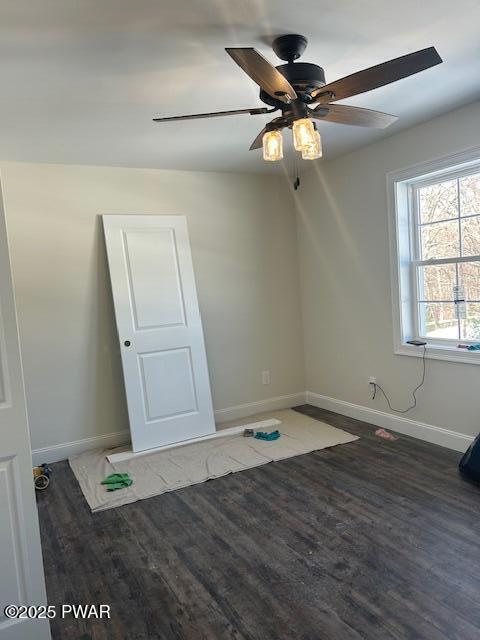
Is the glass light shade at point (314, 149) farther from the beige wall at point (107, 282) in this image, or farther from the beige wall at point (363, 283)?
the beige wall at point (107, 282)

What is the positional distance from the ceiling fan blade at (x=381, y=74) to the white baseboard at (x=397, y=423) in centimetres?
260

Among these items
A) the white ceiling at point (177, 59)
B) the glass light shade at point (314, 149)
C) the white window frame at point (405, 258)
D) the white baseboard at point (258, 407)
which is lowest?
the white baseboard at point (258, 407)

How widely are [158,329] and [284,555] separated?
230cm

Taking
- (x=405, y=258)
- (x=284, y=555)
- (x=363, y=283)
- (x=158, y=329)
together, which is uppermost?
(x=405, y=258)

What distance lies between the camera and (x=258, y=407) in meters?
4.88

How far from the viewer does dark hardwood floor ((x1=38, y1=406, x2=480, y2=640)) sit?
75.9 inches

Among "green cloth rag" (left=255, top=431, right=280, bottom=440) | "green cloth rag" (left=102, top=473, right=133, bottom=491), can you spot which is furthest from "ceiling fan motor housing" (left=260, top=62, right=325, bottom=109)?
"green cloth rag" (left=255, top=431, right=280, bottom=440)

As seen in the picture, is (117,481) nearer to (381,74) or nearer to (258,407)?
(258,407)

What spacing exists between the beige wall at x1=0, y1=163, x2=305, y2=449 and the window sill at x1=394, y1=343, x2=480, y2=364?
1.44 metres

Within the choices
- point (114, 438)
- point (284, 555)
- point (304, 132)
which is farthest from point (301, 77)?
point (114, 438)

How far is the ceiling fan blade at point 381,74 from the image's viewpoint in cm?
177

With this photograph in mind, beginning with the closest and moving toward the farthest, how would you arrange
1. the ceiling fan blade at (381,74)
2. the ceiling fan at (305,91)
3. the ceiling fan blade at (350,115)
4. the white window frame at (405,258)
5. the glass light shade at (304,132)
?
the ceiling fan blade at (381,74)
the ceiling fan at (305,91)
the glass light shade at (304,132)
the ceiling fan blade at (350,115)
the white window frame at (405,258)

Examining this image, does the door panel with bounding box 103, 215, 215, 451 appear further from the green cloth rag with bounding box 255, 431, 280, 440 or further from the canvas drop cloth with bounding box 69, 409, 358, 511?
the green cloth rag with bounding box 255, 431, 280, 440

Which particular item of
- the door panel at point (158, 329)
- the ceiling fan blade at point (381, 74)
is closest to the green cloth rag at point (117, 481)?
the door panel at point (158, 329)
